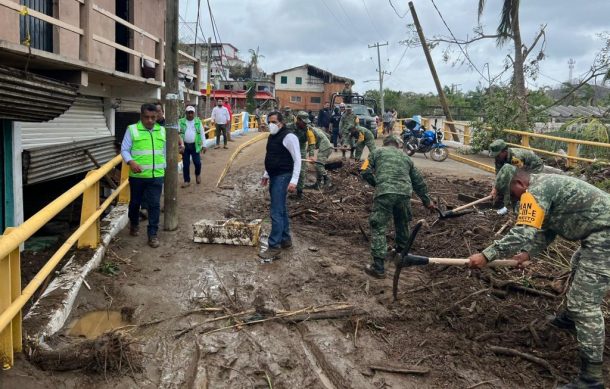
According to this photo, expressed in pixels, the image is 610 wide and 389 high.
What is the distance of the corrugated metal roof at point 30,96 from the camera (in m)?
5.41

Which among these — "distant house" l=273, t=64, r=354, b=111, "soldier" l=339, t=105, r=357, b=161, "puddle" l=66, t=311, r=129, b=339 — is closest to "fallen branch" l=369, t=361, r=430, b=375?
"puddle" l=66, t=311, r=129, b=339

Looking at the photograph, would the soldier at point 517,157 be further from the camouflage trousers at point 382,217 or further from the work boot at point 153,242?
the work boot at point 153,242

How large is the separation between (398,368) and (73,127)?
24.0 feet

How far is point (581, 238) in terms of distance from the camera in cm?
379

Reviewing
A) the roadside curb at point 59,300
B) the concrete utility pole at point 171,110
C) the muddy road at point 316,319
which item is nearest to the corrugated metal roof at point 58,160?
Answer: the muddy road at point 316,319

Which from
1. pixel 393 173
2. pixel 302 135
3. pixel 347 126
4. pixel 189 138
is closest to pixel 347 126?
pixel 347 126

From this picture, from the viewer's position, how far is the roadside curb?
3570 millimetres

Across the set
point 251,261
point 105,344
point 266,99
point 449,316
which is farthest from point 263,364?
point 266,99

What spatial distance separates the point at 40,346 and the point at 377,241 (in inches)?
139

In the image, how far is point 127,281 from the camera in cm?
501

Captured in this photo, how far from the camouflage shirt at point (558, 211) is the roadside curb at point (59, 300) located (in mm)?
3350

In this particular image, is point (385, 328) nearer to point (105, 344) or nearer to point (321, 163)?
point (105, 344)

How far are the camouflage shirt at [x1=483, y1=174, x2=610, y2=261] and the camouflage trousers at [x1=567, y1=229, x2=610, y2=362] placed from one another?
11cm

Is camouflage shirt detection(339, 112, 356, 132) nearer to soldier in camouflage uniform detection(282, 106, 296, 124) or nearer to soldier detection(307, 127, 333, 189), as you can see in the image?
soldier in camouflage uniform detection(282, 106, 296, 124)
